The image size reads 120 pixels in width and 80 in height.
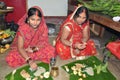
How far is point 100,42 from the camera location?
10.8 ft

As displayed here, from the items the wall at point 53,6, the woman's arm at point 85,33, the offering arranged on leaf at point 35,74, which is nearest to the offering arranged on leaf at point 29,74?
the offering arranged on leaf at point 35,74

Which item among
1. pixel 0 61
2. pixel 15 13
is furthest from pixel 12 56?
pixel 15 13

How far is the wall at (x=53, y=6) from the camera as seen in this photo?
4727mm

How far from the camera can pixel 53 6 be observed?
15.9 ft

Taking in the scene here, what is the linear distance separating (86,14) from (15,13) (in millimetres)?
2370

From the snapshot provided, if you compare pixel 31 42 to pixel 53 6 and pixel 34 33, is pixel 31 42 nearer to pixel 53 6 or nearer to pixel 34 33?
pixel 34 33

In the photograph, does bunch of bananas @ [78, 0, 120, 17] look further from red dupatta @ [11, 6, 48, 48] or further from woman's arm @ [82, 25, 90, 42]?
red dupatta @ [11, 6, 48, 48]

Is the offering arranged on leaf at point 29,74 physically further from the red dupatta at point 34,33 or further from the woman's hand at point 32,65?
the red dupatta at point 34,33

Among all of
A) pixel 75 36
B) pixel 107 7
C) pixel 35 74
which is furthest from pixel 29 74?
pixel 107 7

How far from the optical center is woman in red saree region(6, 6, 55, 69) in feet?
6.79

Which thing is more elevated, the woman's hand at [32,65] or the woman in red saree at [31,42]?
the woman in red saree at [31,42]

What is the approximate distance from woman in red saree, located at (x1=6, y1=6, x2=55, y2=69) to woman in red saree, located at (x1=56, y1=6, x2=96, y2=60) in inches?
7.2

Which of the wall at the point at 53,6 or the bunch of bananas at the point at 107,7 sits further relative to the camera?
the wall at the point at 53,6

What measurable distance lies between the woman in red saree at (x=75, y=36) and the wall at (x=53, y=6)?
2417 mm
